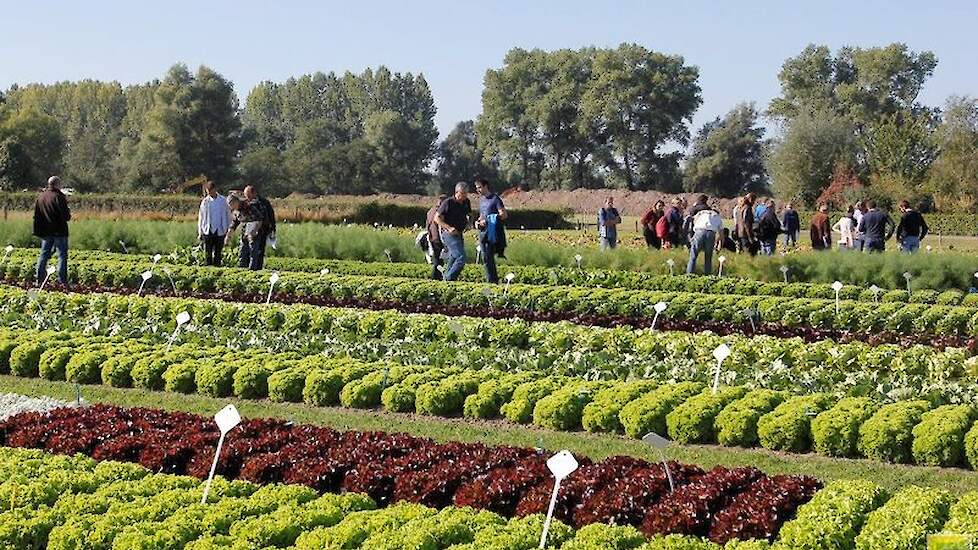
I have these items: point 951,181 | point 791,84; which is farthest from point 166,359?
point 791,84

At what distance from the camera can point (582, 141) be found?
73.1m

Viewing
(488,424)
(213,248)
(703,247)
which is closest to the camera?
(488,424)

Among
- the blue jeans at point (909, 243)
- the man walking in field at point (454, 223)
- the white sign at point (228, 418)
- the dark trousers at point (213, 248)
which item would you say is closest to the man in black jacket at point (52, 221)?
the dark trousers at point (213, 248)

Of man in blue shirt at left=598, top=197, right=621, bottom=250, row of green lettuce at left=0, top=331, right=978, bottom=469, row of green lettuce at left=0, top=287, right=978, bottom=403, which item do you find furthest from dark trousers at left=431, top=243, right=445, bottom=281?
row of green lettuce at left=0, top=331, right=978, bottom=469

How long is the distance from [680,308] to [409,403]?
6384 millimetres

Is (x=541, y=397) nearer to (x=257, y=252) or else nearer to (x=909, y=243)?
(x=257, y=252)

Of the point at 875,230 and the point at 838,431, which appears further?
the point at 875,230

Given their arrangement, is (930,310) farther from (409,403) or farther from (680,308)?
(409,403)

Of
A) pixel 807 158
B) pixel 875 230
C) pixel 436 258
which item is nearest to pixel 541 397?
pixel 436 258

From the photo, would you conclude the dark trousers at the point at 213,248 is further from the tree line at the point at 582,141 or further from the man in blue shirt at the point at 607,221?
the tree line at the point at 582,141

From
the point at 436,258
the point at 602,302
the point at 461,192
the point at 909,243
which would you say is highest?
the point at 461,192

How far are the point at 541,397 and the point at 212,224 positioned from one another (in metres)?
12.2

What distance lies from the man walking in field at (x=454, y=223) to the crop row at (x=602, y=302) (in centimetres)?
73

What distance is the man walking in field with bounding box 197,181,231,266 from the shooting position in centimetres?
1995
